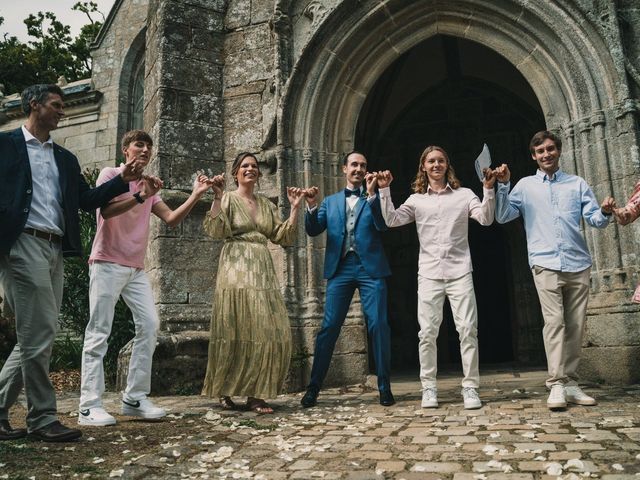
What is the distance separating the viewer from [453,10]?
6055 millimetres

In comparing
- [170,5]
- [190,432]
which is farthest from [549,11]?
[190,432]

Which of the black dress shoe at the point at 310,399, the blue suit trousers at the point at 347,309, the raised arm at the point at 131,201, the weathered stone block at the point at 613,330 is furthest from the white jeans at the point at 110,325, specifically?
the weathered stone block at the point at 613,330

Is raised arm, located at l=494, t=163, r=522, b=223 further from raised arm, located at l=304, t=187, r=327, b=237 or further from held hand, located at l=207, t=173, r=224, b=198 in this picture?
held hand, located at l=207, t=173, r=224, b=198

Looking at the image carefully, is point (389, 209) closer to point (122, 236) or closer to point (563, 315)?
point (563, 315)

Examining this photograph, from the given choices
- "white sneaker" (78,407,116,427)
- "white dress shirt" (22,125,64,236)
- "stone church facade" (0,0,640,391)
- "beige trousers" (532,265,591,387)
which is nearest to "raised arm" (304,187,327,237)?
"stone church facade" (0,0,640,391)

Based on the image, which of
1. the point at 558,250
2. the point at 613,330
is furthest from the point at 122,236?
the point at 613,330

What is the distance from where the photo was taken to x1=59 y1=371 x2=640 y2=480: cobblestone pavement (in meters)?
2.69

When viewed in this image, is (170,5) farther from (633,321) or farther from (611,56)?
(633,321)

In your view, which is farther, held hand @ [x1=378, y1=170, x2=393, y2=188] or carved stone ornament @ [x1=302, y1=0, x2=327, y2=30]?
carved stone ornament @ [x1=302, y1=0, x2=327, y2=30]

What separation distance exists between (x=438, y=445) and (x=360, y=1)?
15.0 ft

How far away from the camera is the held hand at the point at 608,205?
3.91m

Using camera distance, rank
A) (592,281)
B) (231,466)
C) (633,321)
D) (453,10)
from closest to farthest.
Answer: (231,466) → (633,321) → (592,281) → (453,10)

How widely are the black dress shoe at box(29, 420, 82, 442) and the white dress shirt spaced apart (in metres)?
1.09

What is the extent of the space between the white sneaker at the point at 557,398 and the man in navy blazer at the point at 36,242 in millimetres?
2892
